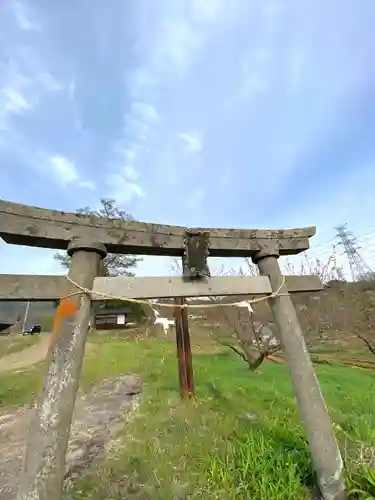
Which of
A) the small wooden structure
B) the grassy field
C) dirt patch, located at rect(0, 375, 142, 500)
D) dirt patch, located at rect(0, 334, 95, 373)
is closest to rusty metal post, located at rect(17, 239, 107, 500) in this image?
the grassy field

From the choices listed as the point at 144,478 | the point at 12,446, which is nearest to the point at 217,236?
the point at 144,478

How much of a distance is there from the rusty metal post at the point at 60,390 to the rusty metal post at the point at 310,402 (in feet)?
5.96

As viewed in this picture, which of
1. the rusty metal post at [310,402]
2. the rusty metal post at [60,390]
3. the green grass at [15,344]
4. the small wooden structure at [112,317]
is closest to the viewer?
the rusty metal post at [60,390]

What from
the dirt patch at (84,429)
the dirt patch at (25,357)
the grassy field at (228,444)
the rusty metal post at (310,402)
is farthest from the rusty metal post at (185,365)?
the dirt patch at (25,357)

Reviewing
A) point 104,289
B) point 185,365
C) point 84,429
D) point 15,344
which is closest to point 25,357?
point 15,344

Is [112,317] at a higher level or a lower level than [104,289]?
higher

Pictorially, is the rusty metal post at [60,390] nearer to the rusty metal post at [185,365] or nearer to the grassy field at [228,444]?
the grassy field at [228,444]

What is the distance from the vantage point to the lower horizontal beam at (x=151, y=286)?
2402 millimetres

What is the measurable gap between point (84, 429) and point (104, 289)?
427 centimetres

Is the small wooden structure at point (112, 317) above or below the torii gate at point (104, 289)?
above

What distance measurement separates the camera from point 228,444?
12.3 feet

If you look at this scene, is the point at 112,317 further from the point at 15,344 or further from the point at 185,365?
the point at 185,365

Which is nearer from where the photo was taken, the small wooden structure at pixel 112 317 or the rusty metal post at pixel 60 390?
the rusty metal post at pixel 60 390

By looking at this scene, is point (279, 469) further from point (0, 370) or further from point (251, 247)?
point (0, 370)
